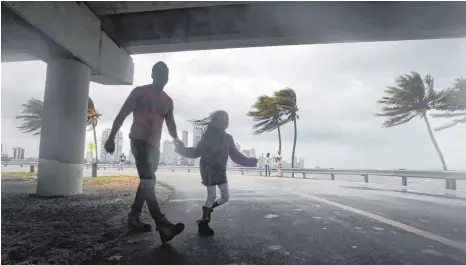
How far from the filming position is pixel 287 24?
14.2 feet

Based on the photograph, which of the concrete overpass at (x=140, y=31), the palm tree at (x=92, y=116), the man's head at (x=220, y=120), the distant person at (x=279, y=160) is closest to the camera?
the man's head at (x=220, y=120)

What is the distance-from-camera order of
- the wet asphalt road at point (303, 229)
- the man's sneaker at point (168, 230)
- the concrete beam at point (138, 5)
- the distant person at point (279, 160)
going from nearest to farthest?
the wet asphalt road at point (303, 229), the man's sneaker at point (168, 230), the distant person at point (279, 160), the concrete beam at point (138, 5)

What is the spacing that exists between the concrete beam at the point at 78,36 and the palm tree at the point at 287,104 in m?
1.62

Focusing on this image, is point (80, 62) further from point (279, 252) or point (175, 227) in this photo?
point (279, 252)

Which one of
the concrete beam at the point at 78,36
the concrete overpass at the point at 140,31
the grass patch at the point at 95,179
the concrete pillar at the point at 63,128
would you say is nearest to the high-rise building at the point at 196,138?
the grass patch at the point at 95,179

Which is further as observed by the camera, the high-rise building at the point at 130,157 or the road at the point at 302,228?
the high-rise building at the point at 130,157

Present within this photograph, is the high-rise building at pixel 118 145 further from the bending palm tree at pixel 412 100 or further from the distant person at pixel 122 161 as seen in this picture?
the bending palm tree at pixel 412 100

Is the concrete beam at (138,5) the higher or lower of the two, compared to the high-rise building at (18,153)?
higher

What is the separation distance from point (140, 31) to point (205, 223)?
3059 mm

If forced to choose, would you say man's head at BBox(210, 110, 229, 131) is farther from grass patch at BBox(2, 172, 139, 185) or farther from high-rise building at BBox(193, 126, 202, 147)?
grass patch at BBox(2, 172, 139, 185)

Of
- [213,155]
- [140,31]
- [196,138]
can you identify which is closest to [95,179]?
[196,138]

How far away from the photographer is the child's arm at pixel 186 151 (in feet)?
8.71

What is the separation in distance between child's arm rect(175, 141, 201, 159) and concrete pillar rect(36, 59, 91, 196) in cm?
127

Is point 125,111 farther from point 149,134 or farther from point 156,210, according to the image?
point 156,210
